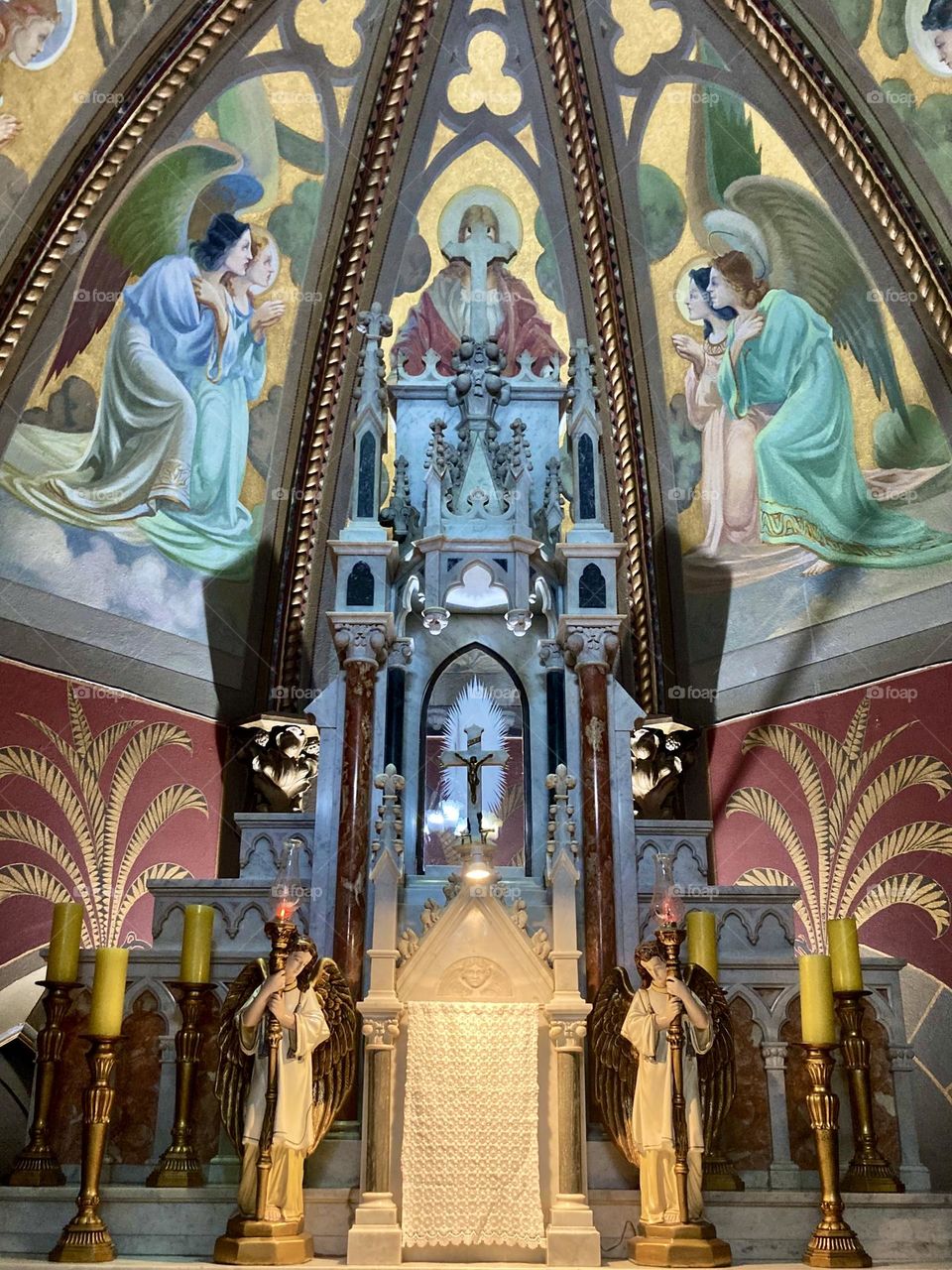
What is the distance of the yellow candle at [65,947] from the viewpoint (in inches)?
300

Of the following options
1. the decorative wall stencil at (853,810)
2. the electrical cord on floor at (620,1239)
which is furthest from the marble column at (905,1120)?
the decorative wall stencil at (853,810)

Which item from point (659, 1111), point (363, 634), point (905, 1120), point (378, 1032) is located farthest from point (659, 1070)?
point (363, 634)

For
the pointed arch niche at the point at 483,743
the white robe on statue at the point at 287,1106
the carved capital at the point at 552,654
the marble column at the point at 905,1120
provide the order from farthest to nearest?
the carved capital at the point at 552,654, the pointed arch niche at the point at 483,743, the marble column at the point at 905,1120, the white robe on statue at the point at 287,1106

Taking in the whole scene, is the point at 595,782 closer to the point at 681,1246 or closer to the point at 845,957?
the point at 845,957

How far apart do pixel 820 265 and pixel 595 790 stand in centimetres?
Result: 621

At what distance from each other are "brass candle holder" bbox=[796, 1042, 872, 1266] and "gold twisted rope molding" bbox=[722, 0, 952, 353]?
6488mm

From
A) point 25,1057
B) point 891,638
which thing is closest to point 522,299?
point 891,638

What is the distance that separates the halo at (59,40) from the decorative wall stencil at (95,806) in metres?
4.82

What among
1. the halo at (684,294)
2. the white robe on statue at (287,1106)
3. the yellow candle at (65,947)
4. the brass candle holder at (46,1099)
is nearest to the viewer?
the white robe on statue at (287,1106)

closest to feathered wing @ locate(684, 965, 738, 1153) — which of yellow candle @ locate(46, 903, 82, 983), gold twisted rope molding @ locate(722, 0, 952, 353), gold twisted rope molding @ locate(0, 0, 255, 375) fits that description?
yellow candle @ locate(46, 903, 82, 983)

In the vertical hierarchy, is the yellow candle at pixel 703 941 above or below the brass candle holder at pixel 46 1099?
above

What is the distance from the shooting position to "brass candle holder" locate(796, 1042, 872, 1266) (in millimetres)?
6441

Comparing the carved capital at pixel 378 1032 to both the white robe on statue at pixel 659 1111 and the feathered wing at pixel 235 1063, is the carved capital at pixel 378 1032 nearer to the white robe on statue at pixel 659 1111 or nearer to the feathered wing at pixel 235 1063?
the feathered wing at pixel 235 1063

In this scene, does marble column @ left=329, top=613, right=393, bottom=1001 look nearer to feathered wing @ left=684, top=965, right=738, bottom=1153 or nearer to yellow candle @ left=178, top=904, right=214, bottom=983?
yellow candle @ left=178, top=904, right=214, bottom=983
